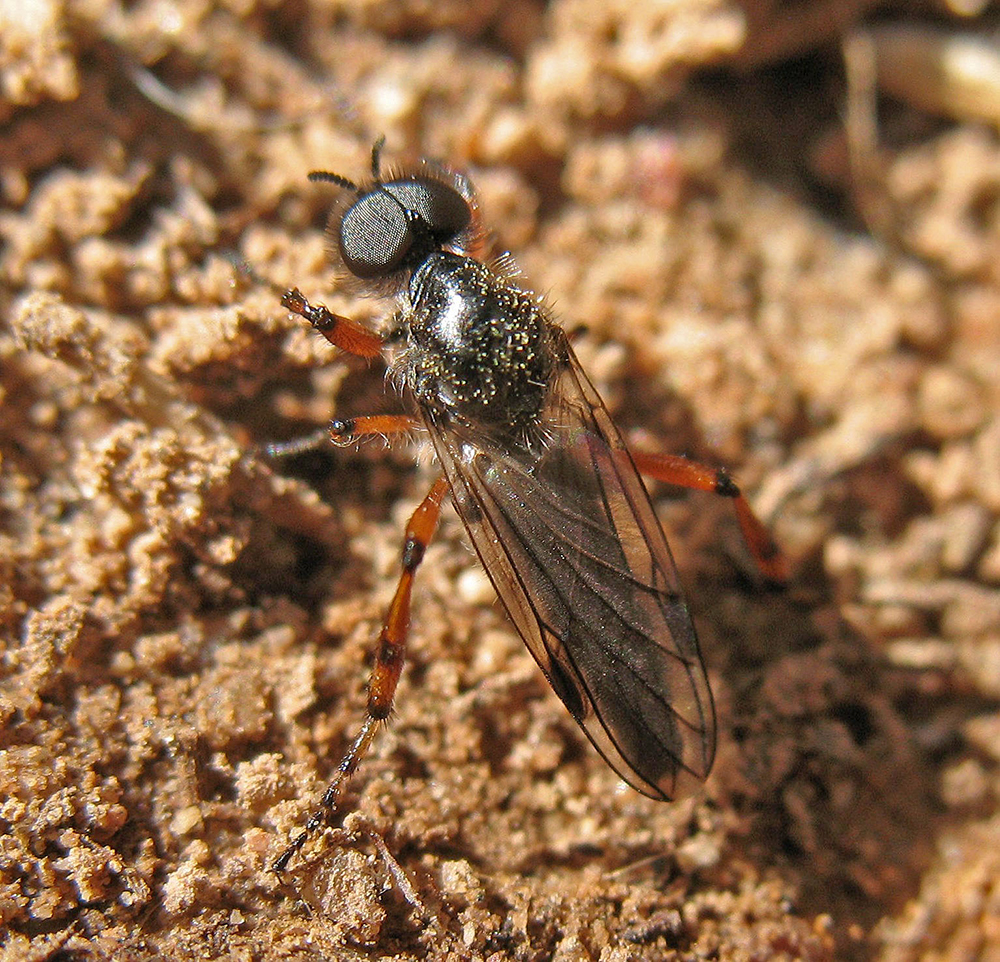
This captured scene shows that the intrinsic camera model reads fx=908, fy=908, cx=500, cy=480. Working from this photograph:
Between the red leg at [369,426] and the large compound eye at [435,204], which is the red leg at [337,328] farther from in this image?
the large compound eye at [435,204]

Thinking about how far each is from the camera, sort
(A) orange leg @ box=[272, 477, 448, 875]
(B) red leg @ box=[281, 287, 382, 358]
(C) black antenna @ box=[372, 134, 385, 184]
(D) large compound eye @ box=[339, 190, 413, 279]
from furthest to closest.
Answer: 1. (C) black antenna @ box=[372, 134, 385, 184]
2. (D) large compound eye @ box=[339, 190, 413, 279]
3. (B) red leg @ box=[281, 287, 382, 358]
4. (A) orange leg @ box=[272, 477, 448, 875]

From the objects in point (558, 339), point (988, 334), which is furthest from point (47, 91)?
point (988, 334)

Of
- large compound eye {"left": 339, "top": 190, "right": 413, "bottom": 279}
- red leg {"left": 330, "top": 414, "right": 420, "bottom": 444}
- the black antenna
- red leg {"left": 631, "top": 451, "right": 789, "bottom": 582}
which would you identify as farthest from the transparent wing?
the black antenna

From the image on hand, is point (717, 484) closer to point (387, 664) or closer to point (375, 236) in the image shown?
point (387, 664)

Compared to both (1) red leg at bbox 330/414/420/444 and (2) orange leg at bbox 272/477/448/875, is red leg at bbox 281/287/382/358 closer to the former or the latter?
(1) red leg at bbox 330/414/420/444

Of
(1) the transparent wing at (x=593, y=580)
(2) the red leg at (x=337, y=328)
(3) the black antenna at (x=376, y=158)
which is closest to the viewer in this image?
(1) the transparent wing at (x=593, y=580)

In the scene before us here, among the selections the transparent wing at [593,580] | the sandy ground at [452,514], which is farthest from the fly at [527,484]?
the sandy ground at [452,514]
